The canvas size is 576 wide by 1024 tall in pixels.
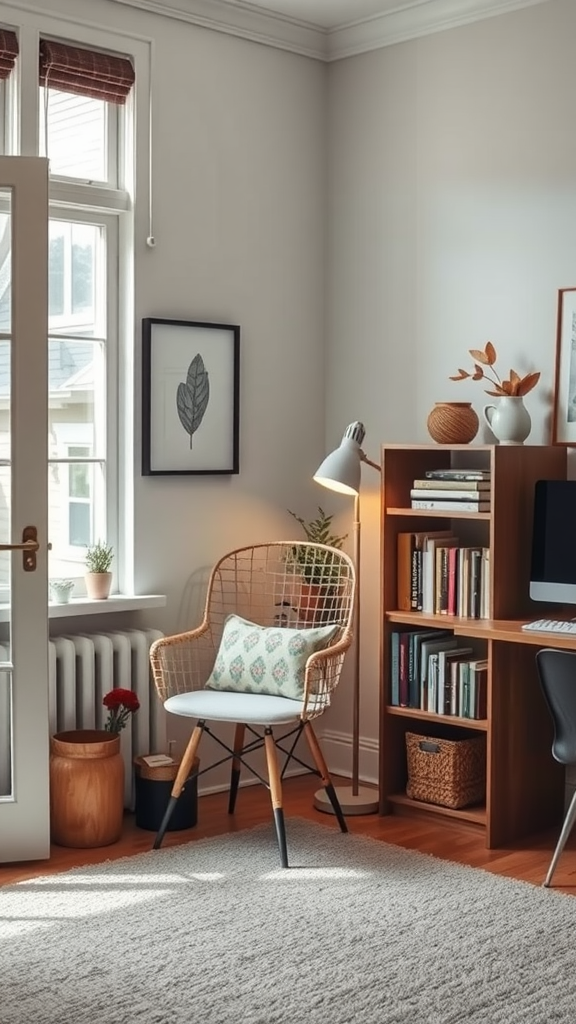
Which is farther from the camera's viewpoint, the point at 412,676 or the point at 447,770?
the point at 412,676

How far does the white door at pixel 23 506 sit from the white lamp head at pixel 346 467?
39.2 inches

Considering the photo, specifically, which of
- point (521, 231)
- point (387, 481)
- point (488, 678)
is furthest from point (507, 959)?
point (521, 231)

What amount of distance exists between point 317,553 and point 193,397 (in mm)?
745

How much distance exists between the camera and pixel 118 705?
4.12 metres

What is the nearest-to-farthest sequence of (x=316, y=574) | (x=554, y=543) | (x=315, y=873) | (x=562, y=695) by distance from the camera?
1. (x=562, y=695)
2. (x=315, y=873)
3. (x=554, y=543)
4. (x=316, y=574)

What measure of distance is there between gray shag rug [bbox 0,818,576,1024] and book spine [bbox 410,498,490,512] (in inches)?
44.6

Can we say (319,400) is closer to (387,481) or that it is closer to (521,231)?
(387,481)

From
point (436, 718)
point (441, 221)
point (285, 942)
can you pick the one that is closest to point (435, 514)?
point (436, 718)

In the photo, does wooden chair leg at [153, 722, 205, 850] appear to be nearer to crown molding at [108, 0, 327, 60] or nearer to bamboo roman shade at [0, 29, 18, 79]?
bamboo roman shade at [0, 29, 18, 79]

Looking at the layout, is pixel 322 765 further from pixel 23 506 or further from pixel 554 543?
pixel 23 506

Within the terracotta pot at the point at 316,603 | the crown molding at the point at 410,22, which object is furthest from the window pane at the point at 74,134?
the terracotta pot at the point at 316,603

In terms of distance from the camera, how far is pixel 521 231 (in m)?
4.30

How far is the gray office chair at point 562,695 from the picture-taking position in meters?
3.44

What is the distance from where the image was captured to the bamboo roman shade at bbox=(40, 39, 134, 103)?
4086mm
